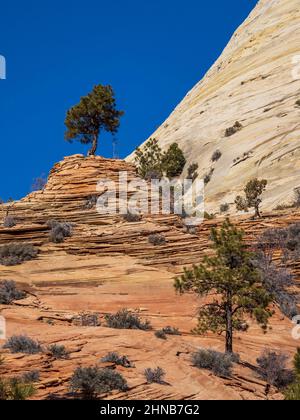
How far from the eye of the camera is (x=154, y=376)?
14273 millimetres

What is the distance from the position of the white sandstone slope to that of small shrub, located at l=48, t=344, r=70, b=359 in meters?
24.4

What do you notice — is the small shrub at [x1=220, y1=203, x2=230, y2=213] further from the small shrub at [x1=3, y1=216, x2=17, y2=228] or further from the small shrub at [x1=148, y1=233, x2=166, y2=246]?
the small shrub at [x1=3, y1=216, x2=17, y2=228]

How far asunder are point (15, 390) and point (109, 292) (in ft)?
40.3

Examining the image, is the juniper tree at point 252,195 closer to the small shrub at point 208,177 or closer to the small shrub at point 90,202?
the small shrub at point 90,202

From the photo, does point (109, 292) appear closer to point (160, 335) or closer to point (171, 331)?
point (171, 331)

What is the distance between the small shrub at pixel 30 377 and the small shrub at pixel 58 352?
1662mm

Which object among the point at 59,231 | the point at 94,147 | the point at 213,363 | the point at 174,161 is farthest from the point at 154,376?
the point at 174,161

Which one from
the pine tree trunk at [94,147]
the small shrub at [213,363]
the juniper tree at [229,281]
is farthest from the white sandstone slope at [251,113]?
the small shrub at [213,363]

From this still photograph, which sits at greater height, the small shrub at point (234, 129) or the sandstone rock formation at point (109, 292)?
the small shrub at point (234, 129)

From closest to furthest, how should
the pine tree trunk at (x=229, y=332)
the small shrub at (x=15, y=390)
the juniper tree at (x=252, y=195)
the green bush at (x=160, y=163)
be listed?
1. the small shrub at (x=15, y=390)
2. the pine tree trunk at (x=229, y=332)
3. the juniper tree at (x=252, y=195)
4. the green bush at (x=160, y=163)

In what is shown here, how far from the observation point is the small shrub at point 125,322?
1962cm

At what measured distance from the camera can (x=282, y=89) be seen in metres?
57.0
